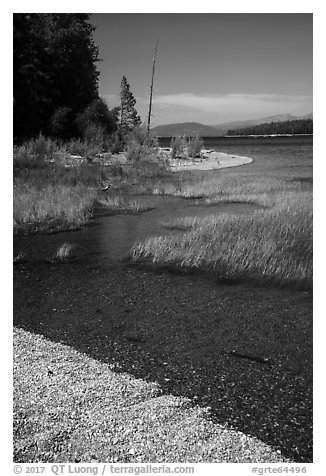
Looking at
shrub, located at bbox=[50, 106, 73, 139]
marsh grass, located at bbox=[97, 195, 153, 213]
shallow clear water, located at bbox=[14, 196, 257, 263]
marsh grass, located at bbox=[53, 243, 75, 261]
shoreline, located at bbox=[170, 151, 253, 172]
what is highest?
shrub, located at bbox=[50, 106, 73, 139]

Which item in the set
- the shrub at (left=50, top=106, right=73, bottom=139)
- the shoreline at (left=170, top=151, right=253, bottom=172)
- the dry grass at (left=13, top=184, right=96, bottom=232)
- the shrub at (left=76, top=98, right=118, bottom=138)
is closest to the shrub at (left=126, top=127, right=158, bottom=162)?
the shrub at (left=76, top=98, right=118, bottom=138)

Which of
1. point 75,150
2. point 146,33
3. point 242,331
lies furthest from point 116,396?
point 146,33

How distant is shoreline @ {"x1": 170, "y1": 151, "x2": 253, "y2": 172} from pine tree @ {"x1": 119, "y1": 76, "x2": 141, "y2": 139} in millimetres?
713

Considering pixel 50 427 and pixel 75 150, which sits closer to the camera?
pixel 50 427

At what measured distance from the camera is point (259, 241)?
3.86m

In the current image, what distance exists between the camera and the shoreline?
4211mm

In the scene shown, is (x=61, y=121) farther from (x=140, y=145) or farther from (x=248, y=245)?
(x=248, y=245)

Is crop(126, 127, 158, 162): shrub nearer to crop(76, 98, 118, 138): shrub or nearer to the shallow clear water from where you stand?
crop(76, 98, 118, 138): shrub

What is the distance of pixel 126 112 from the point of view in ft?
12.4

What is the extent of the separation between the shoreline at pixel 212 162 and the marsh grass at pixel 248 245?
0.58 m
